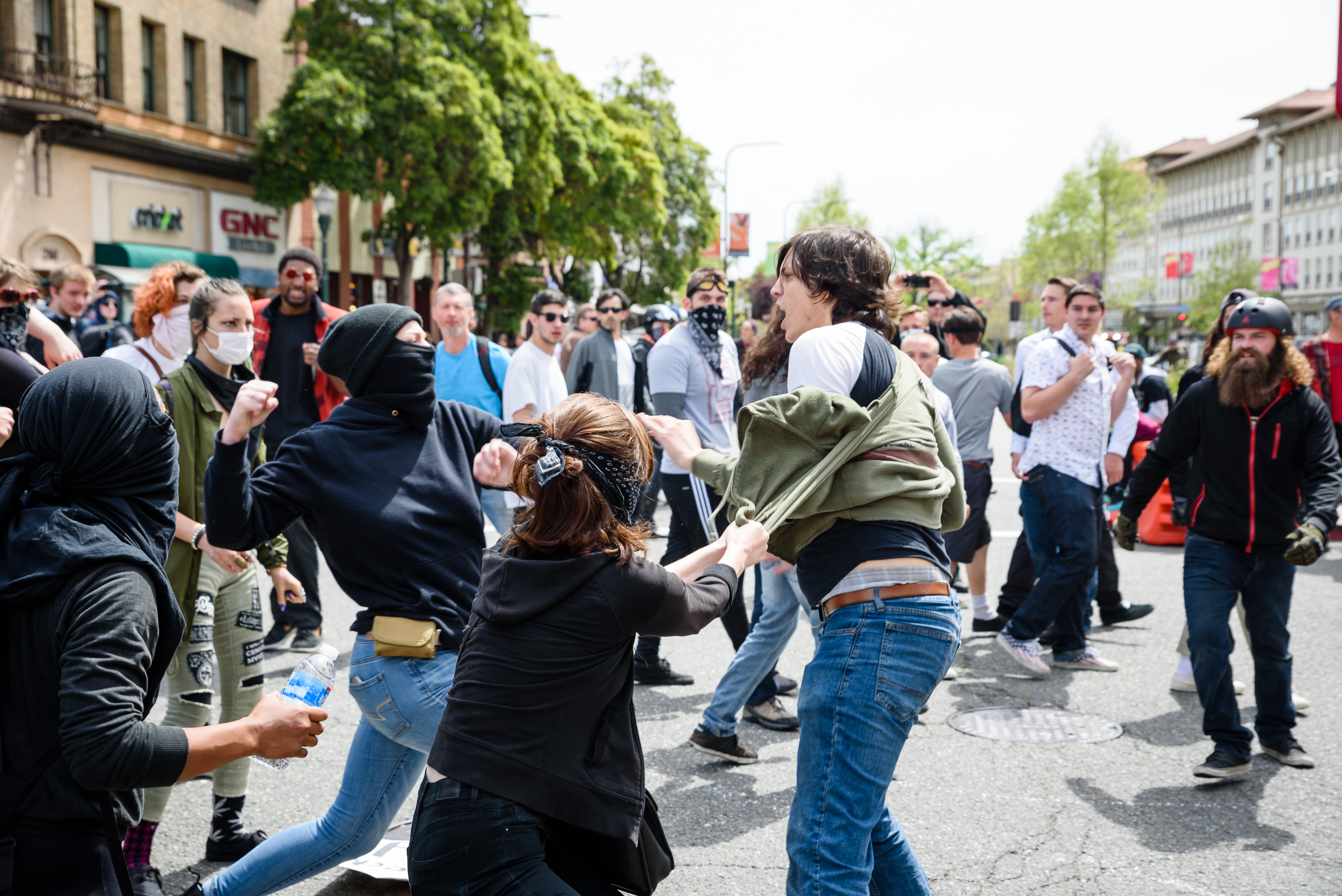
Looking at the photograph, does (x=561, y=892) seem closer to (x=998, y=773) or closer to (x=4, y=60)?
(x=998, y=773)

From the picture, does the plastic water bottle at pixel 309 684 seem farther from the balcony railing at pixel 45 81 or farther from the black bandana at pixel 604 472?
the balcony railing at pixel 45 81

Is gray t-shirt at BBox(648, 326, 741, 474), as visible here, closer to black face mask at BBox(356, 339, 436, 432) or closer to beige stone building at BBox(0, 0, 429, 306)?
black face mask at BBox(356, 339, 436, 432)

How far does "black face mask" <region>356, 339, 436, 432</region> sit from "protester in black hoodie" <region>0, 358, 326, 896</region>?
0.95m

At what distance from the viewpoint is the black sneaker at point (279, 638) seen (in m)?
6.54

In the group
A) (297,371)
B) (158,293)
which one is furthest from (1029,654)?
(158,293)

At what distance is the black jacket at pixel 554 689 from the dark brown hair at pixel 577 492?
0.12ft

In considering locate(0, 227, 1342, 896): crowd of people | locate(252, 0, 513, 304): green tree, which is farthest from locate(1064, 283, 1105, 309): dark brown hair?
locate(252, 0, 513, 304): green tree

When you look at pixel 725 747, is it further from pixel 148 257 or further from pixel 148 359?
pixel 148 257

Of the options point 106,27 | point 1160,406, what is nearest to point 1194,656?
point 1160,406

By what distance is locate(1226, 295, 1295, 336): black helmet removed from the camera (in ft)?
15.6

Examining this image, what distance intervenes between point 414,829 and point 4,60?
81.8 ft

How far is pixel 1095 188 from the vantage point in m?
59.3

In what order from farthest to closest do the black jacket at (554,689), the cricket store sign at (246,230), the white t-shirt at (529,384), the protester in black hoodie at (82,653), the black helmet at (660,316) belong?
the cricket store sign at (246,230) → the black helmet at (660,316) → the white t-shirt at (529,384) → the black jacket at (554,689) → the protester in black hoodie at (82,653)

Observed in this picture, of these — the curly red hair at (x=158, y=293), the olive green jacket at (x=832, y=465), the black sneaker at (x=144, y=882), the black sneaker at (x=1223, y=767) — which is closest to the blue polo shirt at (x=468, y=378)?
the curly red hair at (x=158, y=293)
